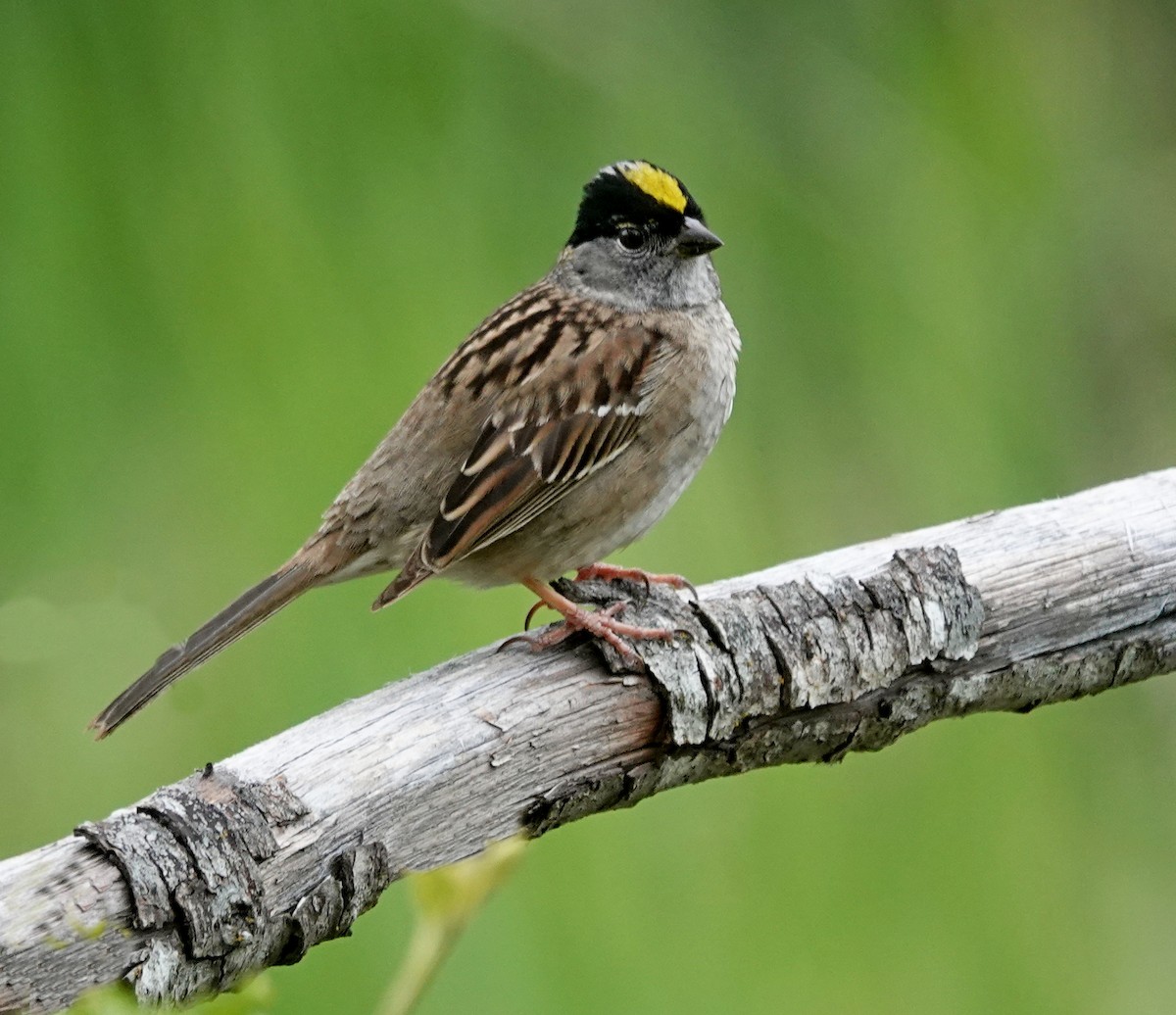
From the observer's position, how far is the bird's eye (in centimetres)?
283

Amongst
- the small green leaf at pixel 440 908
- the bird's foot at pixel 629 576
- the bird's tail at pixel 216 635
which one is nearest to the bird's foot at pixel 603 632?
the bird's foot at pixel 629 576

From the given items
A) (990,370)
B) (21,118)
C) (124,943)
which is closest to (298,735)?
(124,943)

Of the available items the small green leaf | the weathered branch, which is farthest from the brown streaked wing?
the small green leaf

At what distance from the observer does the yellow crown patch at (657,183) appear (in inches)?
107

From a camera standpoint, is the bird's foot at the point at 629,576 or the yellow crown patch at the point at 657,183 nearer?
the bird's foot at the point at 629,576

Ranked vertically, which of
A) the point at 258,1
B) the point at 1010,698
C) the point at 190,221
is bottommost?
the point at 1010,698

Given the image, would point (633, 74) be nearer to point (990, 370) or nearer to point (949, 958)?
point (990, 370)

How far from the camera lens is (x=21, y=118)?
1.73 metres

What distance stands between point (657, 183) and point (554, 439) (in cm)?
56

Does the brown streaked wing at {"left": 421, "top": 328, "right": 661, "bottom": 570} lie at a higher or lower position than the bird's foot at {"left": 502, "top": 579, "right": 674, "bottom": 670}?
higher

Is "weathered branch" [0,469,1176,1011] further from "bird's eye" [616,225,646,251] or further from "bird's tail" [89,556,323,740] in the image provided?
"bird's eye" [616,225,646,251]

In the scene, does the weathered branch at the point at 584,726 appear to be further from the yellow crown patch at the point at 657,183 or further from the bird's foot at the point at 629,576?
the yellow crown patch at the point at 657,183

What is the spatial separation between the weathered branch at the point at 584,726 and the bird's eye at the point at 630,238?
2.51 ft

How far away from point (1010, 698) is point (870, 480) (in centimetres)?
49
